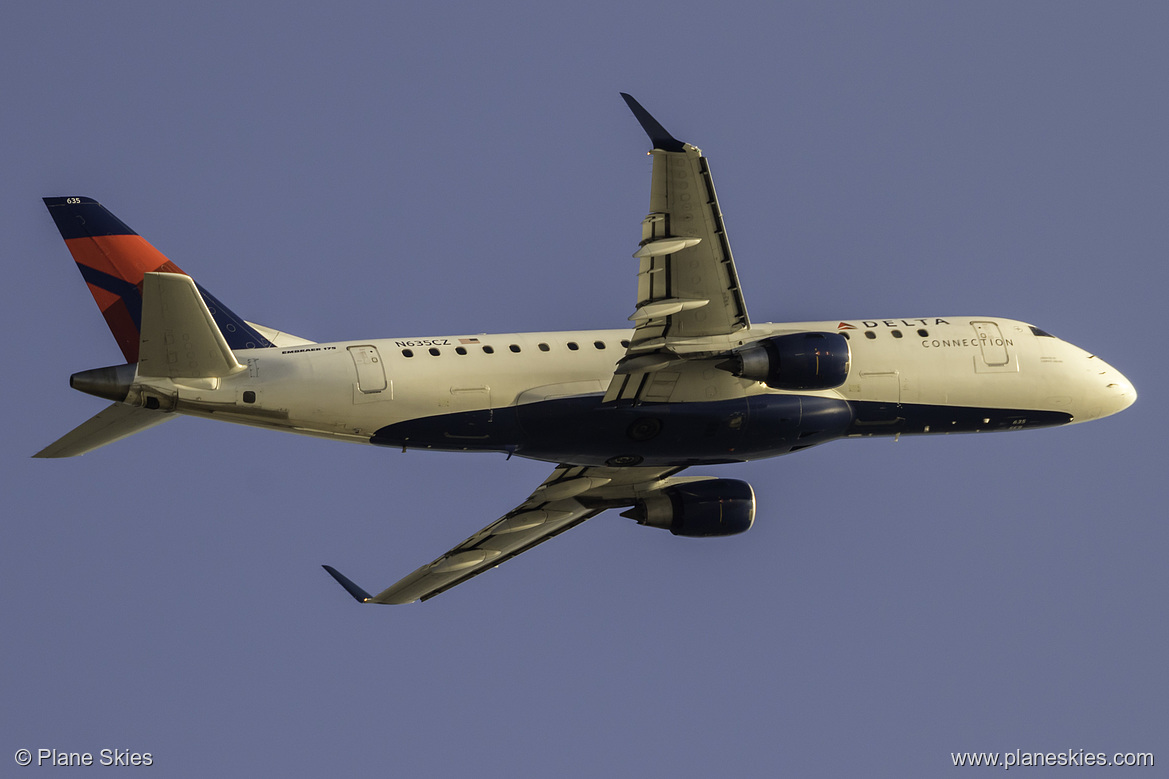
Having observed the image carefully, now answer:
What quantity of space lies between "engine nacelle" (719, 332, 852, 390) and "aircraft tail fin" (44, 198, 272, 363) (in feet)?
38.8

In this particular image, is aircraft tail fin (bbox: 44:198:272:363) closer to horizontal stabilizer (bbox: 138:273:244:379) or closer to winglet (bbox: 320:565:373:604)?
horizontal stabilizer (bbox: 138:273:244:379)

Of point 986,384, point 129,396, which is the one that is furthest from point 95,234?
point 986,384

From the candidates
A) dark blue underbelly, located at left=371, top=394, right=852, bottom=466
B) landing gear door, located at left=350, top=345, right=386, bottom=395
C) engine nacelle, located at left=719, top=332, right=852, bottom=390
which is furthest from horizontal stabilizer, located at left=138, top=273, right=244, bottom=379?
engine nacelle, located at left=719, top=332, right=852, bottom=390

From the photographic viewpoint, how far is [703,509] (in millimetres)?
41719

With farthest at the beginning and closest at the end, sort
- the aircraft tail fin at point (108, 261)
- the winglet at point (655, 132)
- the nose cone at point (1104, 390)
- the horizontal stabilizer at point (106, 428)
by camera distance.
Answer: the nose cone at point (1104, 390) < the aircraft tail fin at point (108, 261) < the horizontal stabilizer at point (106, 428) < the winglet at point (655, 132)

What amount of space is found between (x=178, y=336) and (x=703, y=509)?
1559cm

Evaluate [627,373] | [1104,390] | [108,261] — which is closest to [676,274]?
[627,373]

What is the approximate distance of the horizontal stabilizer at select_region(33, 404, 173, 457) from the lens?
112 ft

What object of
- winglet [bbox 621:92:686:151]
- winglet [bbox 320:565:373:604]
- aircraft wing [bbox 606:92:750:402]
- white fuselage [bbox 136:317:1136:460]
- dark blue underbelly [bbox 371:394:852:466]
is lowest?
winglet [bbox 320:565:373:604]

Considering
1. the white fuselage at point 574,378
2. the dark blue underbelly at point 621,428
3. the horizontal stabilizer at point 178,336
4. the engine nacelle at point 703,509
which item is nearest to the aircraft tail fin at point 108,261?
the horizontal stabilizer at point 178,336

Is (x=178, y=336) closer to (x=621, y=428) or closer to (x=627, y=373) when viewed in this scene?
(x=627, y=373)

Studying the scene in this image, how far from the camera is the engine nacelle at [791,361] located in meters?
34.8

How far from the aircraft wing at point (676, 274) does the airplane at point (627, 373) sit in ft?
0.14

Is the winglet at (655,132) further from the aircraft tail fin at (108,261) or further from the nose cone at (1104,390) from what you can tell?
the nose cone at (1104,390)
